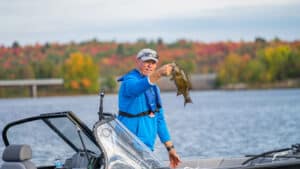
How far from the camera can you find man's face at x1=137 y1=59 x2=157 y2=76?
9117mm

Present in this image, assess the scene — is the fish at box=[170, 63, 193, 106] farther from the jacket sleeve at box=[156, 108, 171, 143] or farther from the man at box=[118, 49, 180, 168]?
the jacket sleeve at box=[156, 108, 171, 143]

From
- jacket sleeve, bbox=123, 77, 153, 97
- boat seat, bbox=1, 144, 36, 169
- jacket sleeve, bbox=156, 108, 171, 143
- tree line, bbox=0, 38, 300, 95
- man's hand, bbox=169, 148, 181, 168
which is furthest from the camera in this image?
tree line, bbox=0, 38, 300, 95

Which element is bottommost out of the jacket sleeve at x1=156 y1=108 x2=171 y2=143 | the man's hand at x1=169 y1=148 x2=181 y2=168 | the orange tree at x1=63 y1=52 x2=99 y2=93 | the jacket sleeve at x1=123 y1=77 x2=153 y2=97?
the orange tree at x1=63 y1=52 x2=99 y2=93

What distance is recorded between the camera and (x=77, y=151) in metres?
8.85

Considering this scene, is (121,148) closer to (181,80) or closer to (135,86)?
(135,86)

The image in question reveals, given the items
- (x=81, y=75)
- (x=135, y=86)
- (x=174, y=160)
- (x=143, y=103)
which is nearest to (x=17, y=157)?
(x=135, y=86)

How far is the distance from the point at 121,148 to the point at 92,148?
1.44ft

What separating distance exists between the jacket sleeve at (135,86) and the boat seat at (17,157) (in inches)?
56.9

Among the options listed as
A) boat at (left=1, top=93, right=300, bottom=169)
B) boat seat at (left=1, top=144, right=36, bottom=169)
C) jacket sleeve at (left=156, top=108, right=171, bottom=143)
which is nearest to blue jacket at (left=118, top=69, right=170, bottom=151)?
jacket sleeve at (left=156, top=108, right=171, bottom=143)

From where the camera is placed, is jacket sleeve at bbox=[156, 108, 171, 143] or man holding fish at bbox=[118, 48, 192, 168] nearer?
man holding fish at bbox=[118, 48, 192, 168]

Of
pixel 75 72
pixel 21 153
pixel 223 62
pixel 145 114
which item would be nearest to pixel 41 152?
pixel 145 114

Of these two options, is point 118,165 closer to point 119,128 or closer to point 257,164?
point 119,128

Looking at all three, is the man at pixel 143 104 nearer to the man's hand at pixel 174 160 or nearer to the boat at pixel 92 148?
the man's hand at pixel 174 160

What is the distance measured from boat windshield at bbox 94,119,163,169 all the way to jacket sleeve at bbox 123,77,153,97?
590 millimetres
